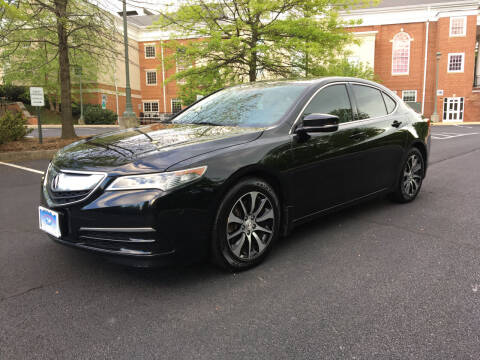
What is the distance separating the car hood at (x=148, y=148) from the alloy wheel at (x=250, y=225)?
0.48m

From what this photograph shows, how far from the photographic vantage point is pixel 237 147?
2943 millimetres

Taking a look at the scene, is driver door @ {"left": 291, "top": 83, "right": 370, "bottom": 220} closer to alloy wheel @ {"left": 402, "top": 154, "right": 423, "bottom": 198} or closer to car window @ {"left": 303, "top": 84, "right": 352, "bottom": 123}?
car window @ {"left": 303, "top": 84, "right": 352, "bottom": 123}

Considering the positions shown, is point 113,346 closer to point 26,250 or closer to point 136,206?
point 136,206

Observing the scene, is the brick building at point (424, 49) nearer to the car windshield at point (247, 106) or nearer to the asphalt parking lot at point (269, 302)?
the car windshield at point (247, 106)

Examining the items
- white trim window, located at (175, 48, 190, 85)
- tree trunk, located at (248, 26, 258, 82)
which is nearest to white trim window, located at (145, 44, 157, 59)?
white trim window, located at (175, 48, 190, 85)

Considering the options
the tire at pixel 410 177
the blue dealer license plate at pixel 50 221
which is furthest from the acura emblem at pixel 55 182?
the tire at pixel 410 177

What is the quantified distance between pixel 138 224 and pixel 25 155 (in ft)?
29.3

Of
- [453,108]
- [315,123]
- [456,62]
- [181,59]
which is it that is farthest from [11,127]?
[456,62]

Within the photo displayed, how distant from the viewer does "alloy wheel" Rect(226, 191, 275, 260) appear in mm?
2916

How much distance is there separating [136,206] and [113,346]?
84 cm

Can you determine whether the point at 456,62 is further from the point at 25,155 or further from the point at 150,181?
the point at 150,181

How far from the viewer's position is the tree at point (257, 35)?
13.7 metres

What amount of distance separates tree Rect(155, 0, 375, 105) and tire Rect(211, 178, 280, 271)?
1125cm

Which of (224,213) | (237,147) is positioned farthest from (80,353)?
(237,147)
